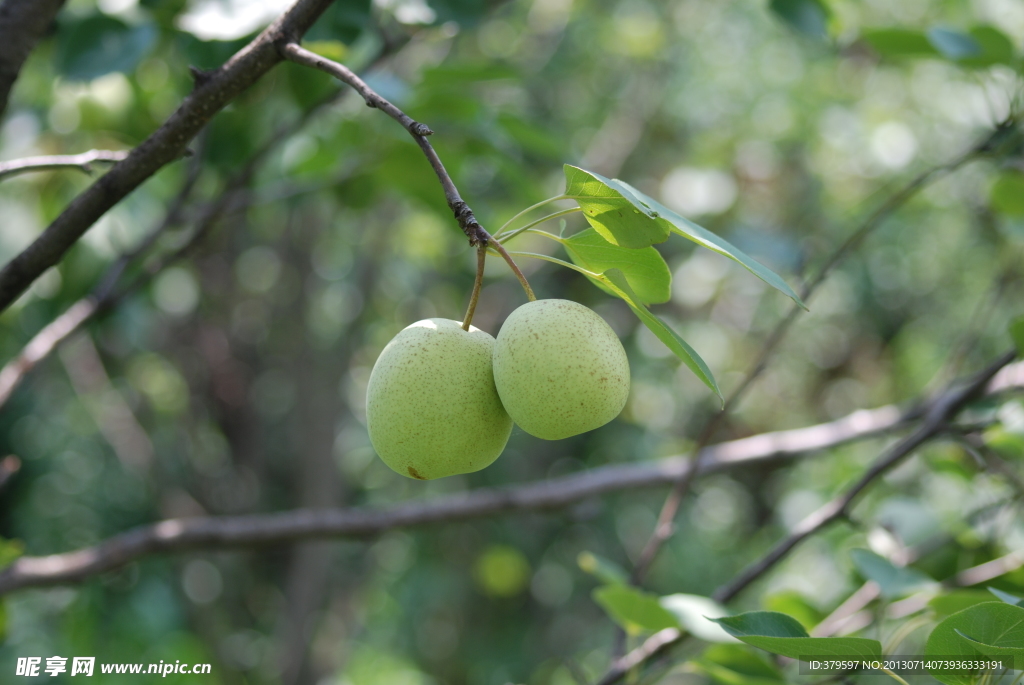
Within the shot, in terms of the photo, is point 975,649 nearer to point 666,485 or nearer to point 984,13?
point 666,485

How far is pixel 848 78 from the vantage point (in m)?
4.87

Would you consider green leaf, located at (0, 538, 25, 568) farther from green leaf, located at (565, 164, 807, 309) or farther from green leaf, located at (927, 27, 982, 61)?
green leaf, located at (927, 27, 982, 61)

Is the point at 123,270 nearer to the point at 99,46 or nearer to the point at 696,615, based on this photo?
the point at 99,46

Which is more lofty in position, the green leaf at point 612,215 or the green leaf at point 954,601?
the green leaf at point 612,215

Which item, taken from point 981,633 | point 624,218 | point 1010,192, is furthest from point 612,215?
point 1010,192

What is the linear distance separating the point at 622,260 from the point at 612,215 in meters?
0.08

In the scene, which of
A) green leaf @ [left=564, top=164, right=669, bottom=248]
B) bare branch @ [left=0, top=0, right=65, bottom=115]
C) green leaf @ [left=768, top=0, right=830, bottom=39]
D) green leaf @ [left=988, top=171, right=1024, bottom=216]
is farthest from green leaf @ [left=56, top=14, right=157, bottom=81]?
green leaf @ [left=988, top=171, right=1024, bottom=216]

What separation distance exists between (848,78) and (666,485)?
13.4 feet

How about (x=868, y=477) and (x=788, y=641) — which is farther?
(x=868, y=477)

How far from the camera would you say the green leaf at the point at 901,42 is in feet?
4.23

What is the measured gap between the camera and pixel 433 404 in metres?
0.68

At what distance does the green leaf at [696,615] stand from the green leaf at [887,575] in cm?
22

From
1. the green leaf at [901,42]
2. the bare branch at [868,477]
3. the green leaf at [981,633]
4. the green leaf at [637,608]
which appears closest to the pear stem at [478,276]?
the green leaf at [637,608]

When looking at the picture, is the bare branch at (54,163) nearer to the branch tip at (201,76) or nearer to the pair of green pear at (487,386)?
the branch tip at (201,76)
